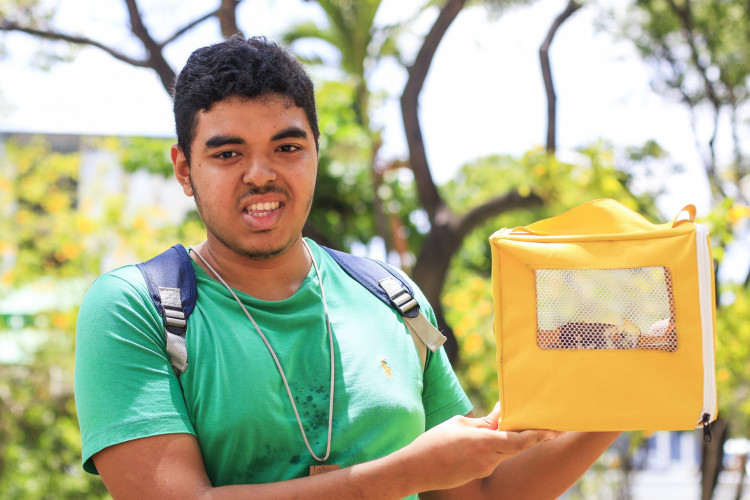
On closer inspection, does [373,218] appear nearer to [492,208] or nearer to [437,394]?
[492,208]

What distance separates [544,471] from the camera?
1.75 meters

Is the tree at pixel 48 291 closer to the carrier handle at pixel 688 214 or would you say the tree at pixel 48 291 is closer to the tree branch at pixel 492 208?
the tree branch at pixel 492 208

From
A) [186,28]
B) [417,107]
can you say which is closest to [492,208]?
[417,107]

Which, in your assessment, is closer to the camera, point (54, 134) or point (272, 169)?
point (272, 169)

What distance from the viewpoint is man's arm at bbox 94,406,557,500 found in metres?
1.41

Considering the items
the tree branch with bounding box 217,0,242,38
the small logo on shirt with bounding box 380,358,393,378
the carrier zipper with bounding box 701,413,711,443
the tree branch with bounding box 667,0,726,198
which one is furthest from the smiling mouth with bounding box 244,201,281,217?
the tree branch with bounding box 667,0,726,198

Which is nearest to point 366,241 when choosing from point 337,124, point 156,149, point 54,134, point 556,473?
point 337,124

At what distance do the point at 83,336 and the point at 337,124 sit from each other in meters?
6.31

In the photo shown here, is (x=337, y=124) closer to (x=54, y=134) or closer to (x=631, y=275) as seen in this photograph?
(x=631, y=275)

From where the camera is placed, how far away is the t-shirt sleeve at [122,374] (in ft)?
4.73

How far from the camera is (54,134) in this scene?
76.0 feet

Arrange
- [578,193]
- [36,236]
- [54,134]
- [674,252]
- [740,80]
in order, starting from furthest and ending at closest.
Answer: [54,134] < [36,236] < [740,80] < [578,193] < [674,252]

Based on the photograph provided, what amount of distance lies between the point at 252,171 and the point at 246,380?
1.41 feet

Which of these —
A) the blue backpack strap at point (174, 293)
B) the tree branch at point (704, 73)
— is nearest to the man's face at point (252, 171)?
the blue backpack strap at point (174, 293)
